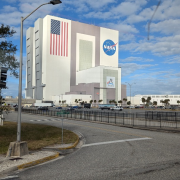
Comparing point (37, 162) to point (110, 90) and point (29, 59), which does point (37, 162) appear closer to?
point (110, 90)

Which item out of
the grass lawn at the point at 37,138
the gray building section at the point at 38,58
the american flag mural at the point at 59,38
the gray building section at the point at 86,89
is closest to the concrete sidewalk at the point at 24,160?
the grass lawn at the point at 37,138

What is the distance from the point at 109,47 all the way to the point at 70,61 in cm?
3108

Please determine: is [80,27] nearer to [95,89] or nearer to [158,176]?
[95,89]

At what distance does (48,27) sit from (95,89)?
45.3m

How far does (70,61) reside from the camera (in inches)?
5364

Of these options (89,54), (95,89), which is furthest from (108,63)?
(95,89)

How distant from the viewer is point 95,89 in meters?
131

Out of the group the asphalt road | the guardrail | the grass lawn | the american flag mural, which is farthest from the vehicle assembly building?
the asphalt road

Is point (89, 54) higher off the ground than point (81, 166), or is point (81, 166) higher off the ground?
point (89, 54)

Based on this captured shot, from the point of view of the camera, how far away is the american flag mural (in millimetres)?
125662

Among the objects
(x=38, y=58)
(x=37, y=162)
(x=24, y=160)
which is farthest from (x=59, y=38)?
(x=37, y=162)

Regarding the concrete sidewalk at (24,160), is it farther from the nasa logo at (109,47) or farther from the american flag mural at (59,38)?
the nasa logo at (109,47)

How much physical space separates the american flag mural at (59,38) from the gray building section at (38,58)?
9.27 m

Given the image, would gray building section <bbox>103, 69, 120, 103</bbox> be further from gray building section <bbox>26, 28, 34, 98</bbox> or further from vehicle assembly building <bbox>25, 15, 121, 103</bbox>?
gray building section <bbox>26, 28, 34, 98</bbox>
